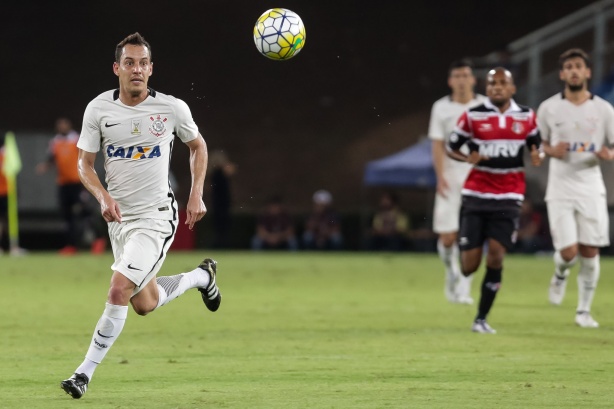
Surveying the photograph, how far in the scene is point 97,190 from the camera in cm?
856

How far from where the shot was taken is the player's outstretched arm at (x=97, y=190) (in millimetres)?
8438

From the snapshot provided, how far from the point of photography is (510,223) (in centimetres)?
1189

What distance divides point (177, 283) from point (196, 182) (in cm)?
105

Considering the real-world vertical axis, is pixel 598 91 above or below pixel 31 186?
above

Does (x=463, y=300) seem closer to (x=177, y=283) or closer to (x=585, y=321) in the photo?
(x=585, y=321)

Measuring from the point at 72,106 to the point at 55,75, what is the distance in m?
0.87

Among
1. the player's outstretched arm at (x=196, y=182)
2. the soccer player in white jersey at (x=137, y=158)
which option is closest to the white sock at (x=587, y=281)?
the player's outstretched arm at (x=196, y=182)

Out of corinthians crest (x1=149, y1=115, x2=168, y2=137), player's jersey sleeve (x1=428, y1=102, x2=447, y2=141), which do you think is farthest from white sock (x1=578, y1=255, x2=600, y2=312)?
corinthians crest (x1=149, y1=115, x2=168, y2=137)

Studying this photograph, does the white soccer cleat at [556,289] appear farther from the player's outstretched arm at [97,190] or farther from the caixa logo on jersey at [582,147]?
the player's outstretched arm at [97,190]

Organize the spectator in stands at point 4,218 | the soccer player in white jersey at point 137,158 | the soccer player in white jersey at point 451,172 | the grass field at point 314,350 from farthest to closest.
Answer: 1. the spectator in stands at point 4,218
2. the soccer player in white jersey at point 451,172
3. the soccer player in white jersey at point 137,158
4. the grass field at point 314,350

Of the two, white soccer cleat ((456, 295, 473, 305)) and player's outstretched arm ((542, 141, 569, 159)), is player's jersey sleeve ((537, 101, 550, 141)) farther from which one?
white soccer cleat ((456, 295, 473, 305))

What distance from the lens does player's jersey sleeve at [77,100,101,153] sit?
28.7ft

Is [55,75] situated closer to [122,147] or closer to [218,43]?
[218,43]

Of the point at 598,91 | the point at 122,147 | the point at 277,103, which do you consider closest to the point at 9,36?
the point at 277,103
